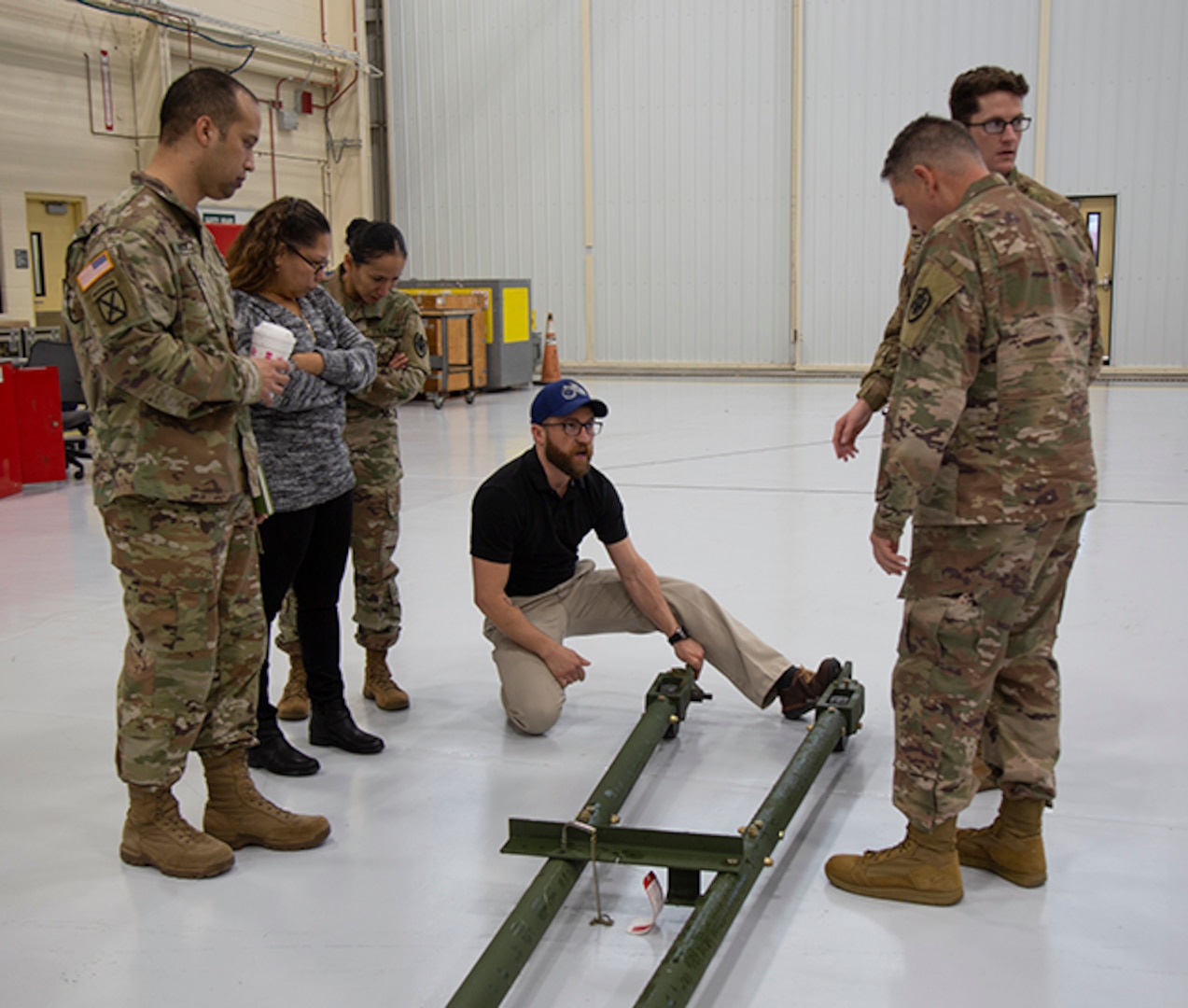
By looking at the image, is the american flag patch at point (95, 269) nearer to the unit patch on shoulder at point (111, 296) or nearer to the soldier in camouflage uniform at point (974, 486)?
the unit patch on shoulder at point (111, 296)

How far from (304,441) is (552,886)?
1521 mm

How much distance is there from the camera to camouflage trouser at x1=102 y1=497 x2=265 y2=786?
9.27 feet

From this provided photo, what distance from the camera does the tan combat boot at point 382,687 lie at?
13.6 ft

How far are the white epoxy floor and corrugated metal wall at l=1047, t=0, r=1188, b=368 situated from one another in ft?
28.0

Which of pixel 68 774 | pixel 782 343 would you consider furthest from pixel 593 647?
pixel 782 343

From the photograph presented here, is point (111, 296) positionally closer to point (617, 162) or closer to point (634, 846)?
point (634, 846)

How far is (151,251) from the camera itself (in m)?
2.72

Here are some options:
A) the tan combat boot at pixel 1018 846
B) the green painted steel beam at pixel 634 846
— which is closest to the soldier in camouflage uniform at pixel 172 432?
the green painted steel beam at pixel 634 846

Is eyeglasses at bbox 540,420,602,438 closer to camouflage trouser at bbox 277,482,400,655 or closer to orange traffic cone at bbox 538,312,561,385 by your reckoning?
camouflage trouser at bbox 277,482,400,655

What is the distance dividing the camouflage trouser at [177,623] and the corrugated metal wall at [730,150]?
41.2 ft

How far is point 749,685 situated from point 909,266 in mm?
1412

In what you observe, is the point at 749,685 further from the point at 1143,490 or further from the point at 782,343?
the point at 782,343

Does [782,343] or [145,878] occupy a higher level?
[782,343]

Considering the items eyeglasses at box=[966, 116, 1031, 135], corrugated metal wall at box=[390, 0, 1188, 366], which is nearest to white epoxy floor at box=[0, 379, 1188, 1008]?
eyeglasses at box=[966, 116, 1031, 135]
